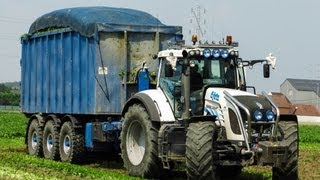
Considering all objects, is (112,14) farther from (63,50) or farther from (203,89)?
(203,89)

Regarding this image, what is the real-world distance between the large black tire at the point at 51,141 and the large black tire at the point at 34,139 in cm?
39

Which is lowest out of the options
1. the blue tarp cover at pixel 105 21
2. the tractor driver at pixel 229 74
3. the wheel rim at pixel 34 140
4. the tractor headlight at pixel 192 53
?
the wheel rim at pixel 34 140

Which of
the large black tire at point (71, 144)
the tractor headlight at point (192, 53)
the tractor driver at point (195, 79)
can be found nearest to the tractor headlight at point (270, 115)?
the tractor driver at point (195, 79)

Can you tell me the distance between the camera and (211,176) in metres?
11.6

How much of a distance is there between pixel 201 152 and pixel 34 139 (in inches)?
379

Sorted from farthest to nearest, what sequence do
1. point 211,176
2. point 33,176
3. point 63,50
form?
point 63,50
point 33,176
point 211,176

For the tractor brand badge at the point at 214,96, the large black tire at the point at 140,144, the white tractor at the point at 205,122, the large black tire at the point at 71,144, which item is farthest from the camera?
Answer: the large black tire at the point at 71,144

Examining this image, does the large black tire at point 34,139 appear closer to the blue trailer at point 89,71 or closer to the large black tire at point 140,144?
the blue trailer at point 89,71

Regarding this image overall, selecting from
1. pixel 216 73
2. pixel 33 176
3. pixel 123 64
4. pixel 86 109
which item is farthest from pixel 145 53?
pixel 33 176

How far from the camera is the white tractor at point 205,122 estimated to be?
38.5ft

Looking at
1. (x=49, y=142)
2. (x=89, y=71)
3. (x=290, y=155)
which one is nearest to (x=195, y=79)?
(x=290, y=155)

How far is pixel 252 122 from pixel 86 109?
5.80 m

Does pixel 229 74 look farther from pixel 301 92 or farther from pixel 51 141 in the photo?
pixel 301 92

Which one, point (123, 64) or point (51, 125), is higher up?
point (123, 64)
